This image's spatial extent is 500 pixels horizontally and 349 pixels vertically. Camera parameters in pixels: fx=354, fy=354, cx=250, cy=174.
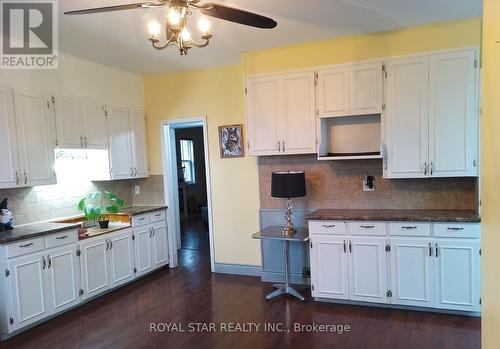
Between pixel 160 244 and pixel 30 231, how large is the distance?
187 centimetres

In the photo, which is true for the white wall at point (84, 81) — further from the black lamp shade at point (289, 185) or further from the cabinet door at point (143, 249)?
the black lamp shade at point (289, 185)

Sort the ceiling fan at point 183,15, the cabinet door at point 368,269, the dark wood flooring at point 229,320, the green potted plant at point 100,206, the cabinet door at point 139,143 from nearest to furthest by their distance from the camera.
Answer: the ceiling fan at point 183,15 → the dark wood flooring at point 229,320 → the cabinet door at point 368,269 → the green potted plant at point 100,206 → the cabinet door at point 139,143

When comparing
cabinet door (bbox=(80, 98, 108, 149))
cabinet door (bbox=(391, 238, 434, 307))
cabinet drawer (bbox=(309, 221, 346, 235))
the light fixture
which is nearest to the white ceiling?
cabinet door (bbox=(80, 98, 108, 149))

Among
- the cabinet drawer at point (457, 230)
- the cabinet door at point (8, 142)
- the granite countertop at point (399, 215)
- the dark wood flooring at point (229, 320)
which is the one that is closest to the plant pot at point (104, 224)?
the dark wood flooring at point (229, 320)

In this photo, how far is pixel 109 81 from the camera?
4.67 metres

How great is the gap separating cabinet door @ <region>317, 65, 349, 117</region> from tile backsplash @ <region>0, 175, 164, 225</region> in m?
2.63

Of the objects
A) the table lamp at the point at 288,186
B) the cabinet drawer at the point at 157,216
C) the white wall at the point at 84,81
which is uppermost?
the white wall at the point at 84,81

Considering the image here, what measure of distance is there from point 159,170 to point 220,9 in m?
3.41

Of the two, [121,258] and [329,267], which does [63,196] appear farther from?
[329,267]

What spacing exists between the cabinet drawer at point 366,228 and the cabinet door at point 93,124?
3.14 metres

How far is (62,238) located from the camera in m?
3.55

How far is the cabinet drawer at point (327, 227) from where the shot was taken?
3.55 metres

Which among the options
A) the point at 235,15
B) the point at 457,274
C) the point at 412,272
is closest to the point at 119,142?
the point at 235,15

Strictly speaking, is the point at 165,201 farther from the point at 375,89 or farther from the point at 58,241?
the point at 375,89
